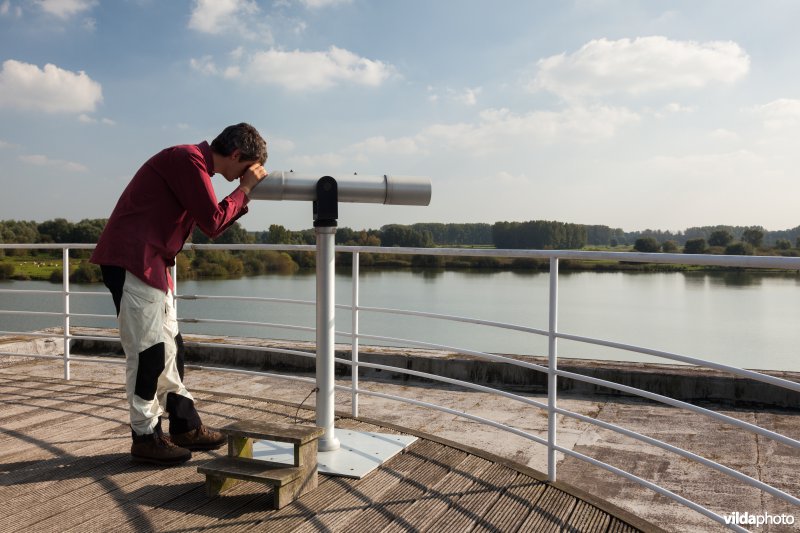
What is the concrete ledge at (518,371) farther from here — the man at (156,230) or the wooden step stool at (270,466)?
the wooden step stool at (270,466)

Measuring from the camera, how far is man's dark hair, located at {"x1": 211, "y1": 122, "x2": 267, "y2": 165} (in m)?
2.31

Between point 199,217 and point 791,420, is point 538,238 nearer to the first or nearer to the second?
point 791,420

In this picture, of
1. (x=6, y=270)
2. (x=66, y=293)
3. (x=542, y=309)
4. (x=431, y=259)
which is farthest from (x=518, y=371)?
(x=542, y=309)

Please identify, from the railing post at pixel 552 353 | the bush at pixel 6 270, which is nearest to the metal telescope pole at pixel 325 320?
the railing post at pixel 552 353

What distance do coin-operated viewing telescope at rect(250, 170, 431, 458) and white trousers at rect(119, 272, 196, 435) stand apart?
0.55 metres

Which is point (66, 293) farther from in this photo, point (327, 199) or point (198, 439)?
point (327, 199)

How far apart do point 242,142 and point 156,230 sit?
0.47m

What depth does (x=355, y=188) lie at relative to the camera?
95.5 inches

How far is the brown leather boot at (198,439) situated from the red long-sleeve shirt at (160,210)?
2.15 feet

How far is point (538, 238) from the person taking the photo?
22.4 meters

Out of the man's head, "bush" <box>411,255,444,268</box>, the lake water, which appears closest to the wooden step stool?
the man's head

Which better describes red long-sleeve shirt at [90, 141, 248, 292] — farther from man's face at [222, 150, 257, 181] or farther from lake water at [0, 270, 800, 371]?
lake water at [0, 270, 800, 371]

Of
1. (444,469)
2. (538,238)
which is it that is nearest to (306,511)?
(444,469)

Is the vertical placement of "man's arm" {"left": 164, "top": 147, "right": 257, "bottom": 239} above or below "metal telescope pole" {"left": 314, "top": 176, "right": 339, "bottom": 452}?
above
